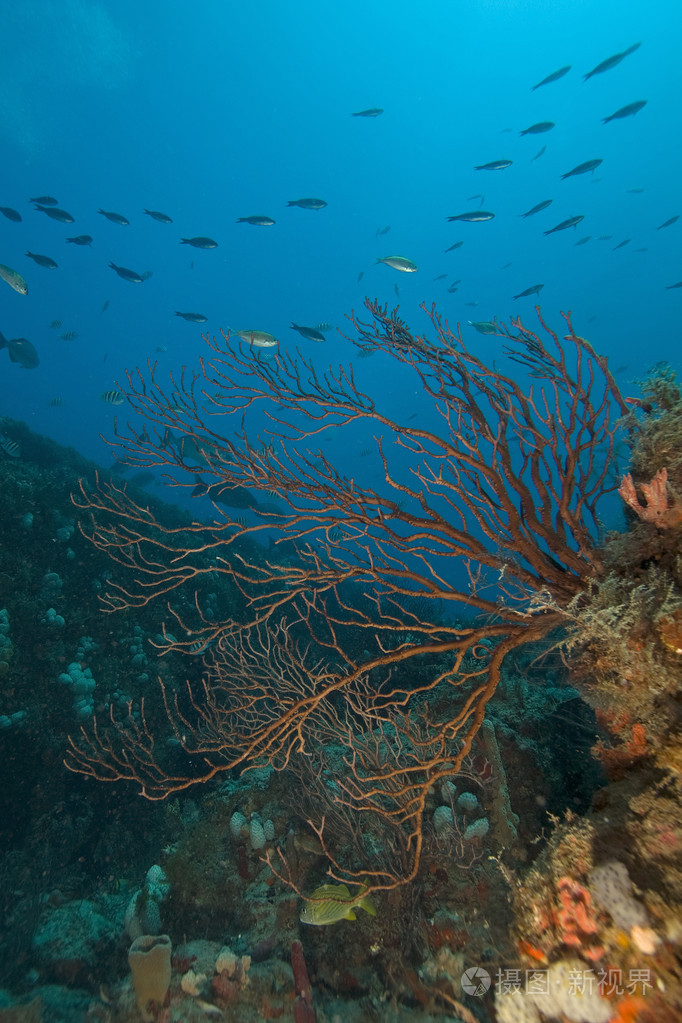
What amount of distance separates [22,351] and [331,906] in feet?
55.7

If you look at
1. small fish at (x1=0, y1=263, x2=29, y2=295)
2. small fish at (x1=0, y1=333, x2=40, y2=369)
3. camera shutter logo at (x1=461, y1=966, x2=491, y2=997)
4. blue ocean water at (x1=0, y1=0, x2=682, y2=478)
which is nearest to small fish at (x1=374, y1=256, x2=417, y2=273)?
small fish at (x1=0, y1=263, x2=29, y2=295)

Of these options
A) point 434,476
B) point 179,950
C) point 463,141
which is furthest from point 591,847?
point 463,141

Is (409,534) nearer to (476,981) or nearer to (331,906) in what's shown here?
(331,906)

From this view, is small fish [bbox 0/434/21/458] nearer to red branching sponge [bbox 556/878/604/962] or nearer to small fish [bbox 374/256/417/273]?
small fish [bbox 374/256/417/273]

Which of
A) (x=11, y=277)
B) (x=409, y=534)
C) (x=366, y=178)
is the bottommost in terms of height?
Result: (x=409, y=534)

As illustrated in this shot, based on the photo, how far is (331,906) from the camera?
3.06 m

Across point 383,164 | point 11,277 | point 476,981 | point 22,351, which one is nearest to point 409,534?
point 476,981

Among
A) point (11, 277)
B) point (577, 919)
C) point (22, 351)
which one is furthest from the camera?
point (22, 351)

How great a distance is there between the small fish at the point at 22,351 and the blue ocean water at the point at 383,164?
123ft

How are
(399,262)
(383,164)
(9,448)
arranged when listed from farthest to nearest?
(383,164), (9,448), (399,262)

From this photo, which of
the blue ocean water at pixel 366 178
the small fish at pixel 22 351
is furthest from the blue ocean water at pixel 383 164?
the small fish at pixel 22 351

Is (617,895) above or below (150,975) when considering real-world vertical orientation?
above

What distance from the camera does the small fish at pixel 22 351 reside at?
42.5 ft

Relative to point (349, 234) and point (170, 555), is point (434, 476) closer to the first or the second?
point (170, 555)
